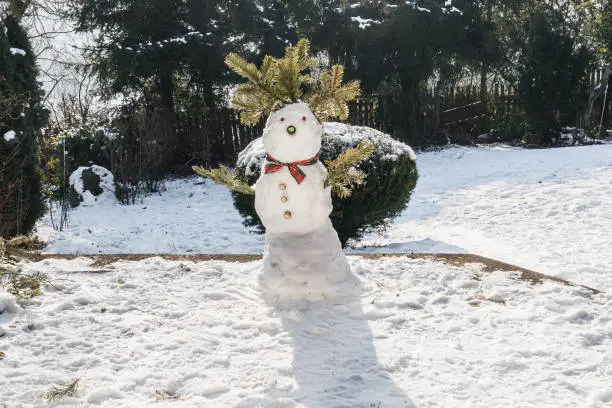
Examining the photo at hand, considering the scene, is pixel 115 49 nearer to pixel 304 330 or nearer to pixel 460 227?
pixel 460 227

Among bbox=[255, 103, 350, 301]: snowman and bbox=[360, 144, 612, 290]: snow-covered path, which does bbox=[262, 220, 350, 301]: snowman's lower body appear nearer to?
bbox=[255, 103, 350, 301]: snowman

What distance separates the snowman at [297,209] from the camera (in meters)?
2.96

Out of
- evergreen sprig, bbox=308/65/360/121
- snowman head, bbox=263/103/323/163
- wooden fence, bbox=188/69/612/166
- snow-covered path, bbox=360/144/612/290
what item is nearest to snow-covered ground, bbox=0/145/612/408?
snow-covered path, bbox=360/144/612/290

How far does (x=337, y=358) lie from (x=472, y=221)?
468 centimetres

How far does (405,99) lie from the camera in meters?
13.2

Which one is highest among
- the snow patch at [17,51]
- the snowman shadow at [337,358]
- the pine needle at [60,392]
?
the snow patch at [17,51]

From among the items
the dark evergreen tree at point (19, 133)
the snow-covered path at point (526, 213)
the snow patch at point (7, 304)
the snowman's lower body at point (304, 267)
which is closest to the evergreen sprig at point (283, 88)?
the snowman's lower body at point (304, 267)

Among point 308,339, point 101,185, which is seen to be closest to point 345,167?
point 308,339

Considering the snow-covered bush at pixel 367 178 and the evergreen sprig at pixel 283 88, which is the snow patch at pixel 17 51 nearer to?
the snow-covered bush at pixel 367 178

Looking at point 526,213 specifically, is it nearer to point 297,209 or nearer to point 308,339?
point 297,209

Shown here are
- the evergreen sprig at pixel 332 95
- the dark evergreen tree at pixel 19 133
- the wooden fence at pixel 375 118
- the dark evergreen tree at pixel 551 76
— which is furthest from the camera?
the dark evergreen tree at pixel 551 76

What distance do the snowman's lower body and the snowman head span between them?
0.49 metres

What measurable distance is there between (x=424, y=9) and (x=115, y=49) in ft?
23.6

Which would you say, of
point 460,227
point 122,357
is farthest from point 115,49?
point 122,357
